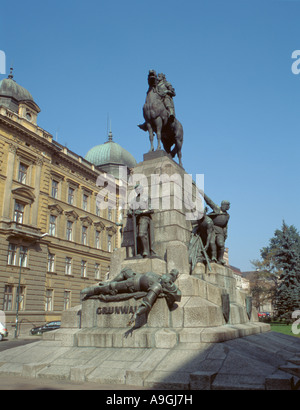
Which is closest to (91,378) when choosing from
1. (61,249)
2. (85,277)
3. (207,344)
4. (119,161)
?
(207,344)

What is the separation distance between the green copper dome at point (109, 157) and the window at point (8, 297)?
97.2 feet

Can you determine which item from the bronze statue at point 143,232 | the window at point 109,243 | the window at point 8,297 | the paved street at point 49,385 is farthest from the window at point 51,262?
the paved street at point 49,385

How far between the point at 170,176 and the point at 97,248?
125ft

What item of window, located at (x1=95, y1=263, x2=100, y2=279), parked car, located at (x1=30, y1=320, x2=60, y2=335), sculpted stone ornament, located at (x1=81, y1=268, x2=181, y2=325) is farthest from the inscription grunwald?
window, located at (x1=95, y1=263, x2=100, y2=279)

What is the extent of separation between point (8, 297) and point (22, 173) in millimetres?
12431

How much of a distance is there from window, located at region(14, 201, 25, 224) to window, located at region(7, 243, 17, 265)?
2.69m

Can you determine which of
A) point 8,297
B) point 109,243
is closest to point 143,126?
point 8,297

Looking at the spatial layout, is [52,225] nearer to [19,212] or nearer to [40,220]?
[40,220]

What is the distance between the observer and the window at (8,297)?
33.0m

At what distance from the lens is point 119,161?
61000 millimetres

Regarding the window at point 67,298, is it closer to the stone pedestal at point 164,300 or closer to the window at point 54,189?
the window at point 54,189

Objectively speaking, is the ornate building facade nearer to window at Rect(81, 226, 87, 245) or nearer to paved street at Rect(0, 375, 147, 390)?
window at Rect(81, 226, 87, 245)

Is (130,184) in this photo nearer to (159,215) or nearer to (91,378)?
(159,215)

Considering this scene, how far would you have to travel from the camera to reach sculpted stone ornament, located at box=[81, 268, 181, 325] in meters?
9.10
